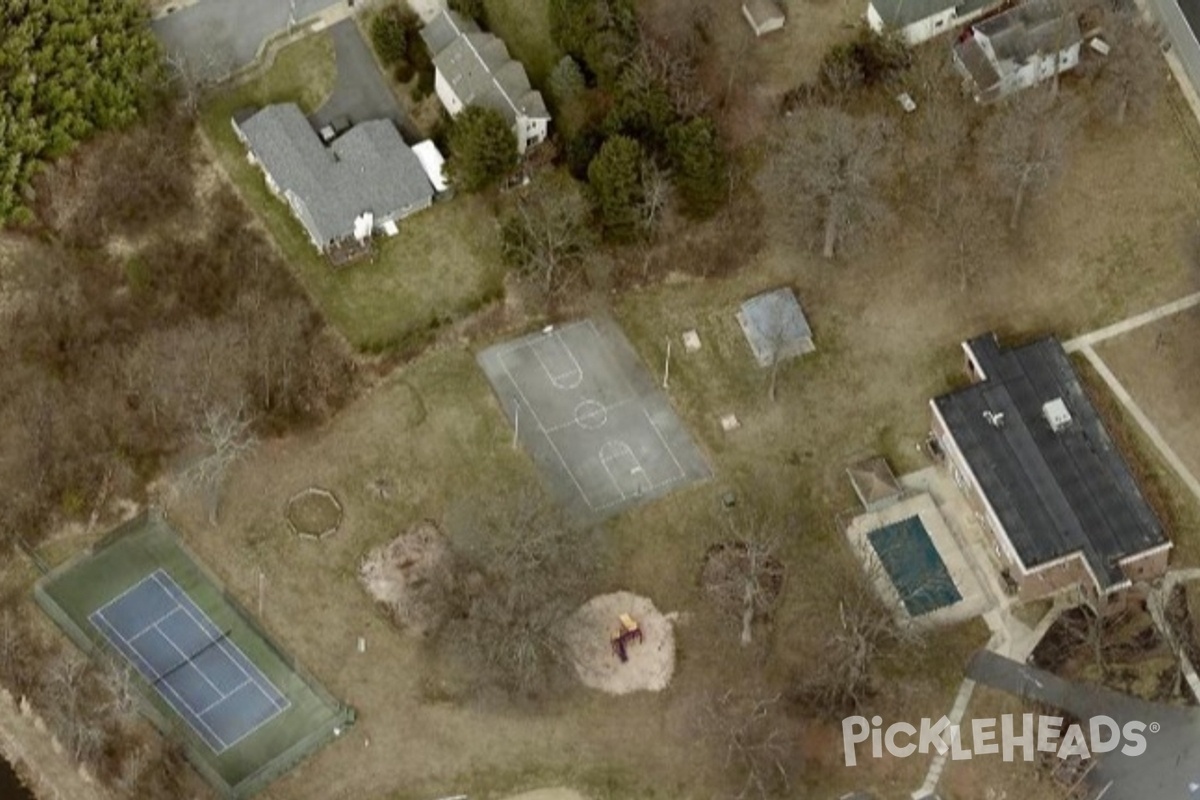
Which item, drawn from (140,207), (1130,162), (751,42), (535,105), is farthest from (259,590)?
(1130,162)

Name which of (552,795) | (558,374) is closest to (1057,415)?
(558,374)

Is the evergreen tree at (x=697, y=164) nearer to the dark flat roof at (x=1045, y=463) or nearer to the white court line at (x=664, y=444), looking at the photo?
the white court line at (x=664, y=444)

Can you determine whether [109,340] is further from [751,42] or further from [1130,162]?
[1130,162]

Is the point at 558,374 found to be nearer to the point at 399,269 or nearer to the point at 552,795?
the point at 399,269

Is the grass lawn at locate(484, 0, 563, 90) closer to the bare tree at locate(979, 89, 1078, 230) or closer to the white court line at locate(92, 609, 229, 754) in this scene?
the bare tree at locate(979, 89, 1078, 230)

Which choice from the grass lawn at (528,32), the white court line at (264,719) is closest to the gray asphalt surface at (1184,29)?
the grass lawn at (528,32)

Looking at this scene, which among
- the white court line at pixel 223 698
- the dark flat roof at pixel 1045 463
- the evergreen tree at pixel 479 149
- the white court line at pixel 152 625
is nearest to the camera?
the dark flat roof at pixel 1045 463
